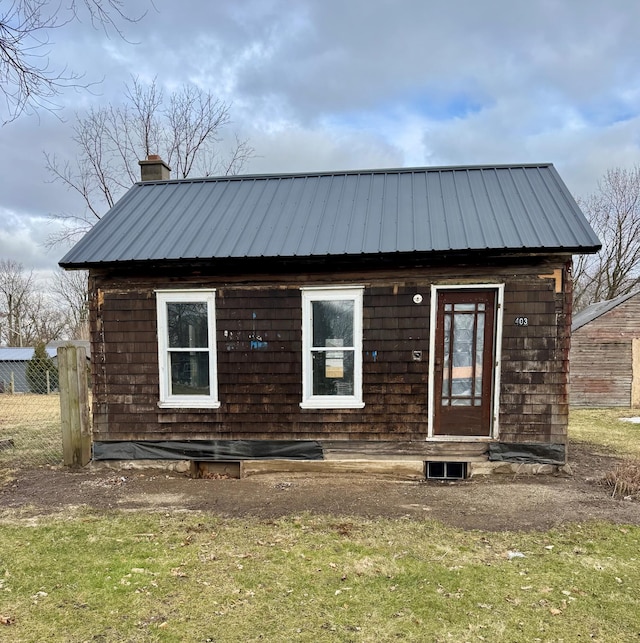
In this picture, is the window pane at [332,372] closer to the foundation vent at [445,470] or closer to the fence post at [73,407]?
the foundation vent at [445,470]

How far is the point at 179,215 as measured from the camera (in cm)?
729

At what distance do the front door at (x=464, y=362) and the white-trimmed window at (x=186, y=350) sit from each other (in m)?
3.24

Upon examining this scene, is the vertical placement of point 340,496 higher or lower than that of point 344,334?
lower

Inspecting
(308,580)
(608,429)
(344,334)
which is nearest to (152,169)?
(344,334)

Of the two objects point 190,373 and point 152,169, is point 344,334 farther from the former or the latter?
point 152,169

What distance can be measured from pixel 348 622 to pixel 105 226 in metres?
6.57

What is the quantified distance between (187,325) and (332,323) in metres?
2.16

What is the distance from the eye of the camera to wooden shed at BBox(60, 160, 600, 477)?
19.7 ft

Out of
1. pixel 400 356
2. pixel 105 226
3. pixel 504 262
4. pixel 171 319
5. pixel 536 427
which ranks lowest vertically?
pixel 536 427

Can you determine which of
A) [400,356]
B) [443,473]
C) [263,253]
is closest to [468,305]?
[400,356]

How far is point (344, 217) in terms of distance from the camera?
6773mm

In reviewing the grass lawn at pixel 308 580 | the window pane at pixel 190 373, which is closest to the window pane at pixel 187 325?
the window pane at pixel 190 373

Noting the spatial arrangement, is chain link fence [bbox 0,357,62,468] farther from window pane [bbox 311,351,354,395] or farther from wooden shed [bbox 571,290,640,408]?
wooden shed [bbox 571,290,640,408]

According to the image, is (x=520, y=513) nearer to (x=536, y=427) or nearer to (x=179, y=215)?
(x=536, y=427)
